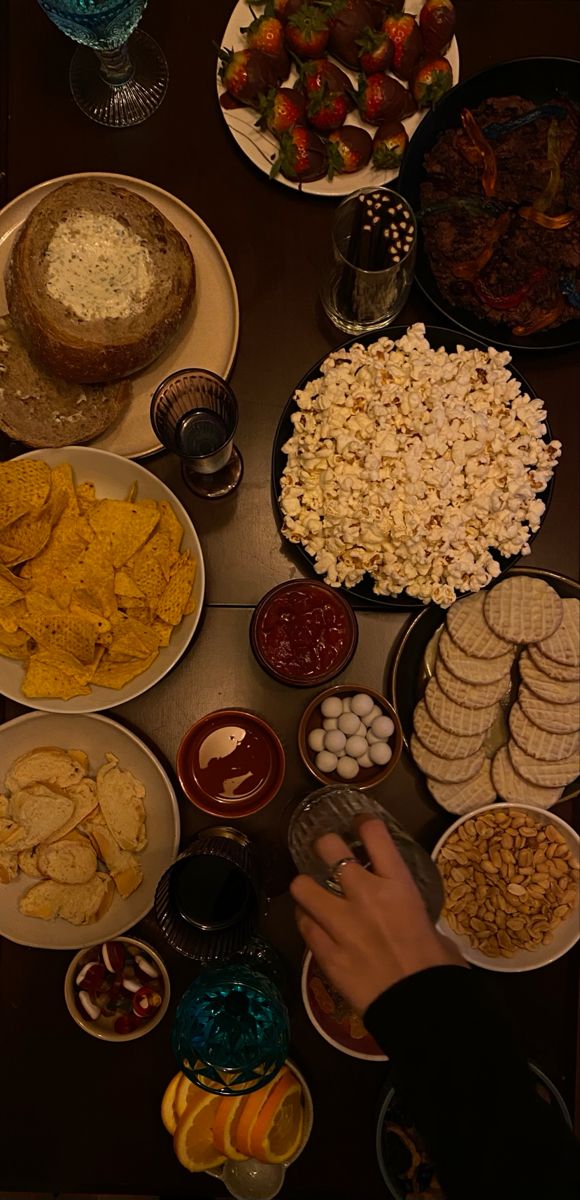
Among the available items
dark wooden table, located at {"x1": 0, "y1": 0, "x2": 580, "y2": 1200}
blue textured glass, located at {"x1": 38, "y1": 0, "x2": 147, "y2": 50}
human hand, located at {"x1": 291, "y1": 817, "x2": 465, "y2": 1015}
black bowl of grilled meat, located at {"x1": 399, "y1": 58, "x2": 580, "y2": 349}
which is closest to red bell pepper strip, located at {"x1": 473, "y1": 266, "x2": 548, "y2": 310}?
black bowl of grilled meat, located at {"x1": 399, "y1": 58, "x2": 580, "y2": 349}

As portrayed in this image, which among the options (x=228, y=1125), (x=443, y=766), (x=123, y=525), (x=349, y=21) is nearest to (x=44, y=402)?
(x=123, y=525)

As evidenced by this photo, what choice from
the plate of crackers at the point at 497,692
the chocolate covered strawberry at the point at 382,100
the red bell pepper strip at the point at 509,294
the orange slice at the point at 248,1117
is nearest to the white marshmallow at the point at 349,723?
the plate of crackers at the point at 497,692

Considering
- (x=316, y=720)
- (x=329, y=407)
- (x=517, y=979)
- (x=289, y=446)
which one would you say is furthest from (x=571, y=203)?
(x=517, y=979)

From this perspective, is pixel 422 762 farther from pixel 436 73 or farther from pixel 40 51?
pixel 40 51

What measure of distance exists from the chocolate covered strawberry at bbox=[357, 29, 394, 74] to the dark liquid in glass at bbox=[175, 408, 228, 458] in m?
0.86

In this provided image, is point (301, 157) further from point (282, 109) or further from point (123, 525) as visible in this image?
point (123, 525)

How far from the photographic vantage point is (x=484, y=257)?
170 centimetres

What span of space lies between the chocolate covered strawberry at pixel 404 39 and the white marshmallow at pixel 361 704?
143cm

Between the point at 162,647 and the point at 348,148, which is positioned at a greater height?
the point at 348,148

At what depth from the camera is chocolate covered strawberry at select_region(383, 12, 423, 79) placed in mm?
1737

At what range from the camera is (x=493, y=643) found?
1744mm

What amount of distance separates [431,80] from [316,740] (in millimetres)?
1506

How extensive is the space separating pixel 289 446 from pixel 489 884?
1.08m

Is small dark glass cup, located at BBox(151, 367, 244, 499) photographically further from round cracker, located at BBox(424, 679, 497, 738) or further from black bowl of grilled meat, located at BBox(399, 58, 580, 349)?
round cracker, located at BBox(424, 679, 497, 738)
